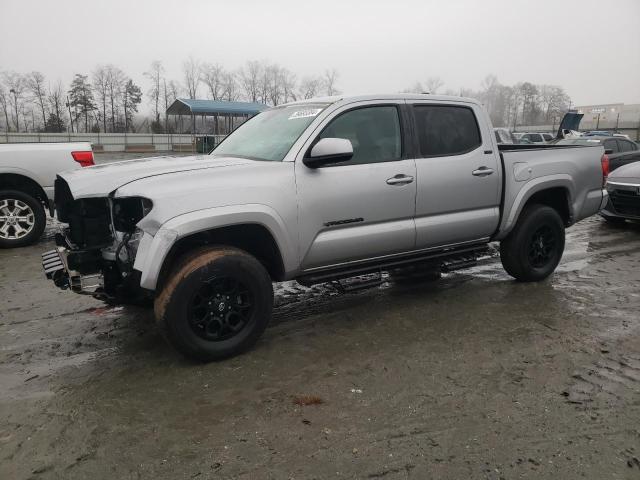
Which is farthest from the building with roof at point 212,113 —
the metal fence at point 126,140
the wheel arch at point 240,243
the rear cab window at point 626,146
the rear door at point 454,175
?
the wheel arch at point 240,243

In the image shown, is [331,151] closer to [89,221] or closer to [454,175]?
[454,175]

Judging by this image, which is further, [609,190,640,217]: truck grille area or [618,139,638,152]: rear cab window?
[618,139,638,152]: rear cab window

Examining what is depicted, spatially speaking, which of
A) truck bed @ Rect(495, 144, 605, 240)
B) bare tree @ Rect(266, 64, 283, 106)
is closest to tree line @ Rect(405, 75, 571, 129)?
bare tree @ Rect(266, 64, 283, 106)

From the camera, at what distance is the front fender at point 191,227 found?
3.20 meters

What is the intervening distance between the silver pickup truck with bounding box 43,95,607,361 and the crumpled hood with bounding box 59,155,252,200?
0.02m

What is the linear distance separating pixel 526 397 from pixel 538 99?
104m

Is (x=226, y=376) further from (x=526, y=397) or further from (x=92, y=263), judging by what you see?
(x=526, y=397)

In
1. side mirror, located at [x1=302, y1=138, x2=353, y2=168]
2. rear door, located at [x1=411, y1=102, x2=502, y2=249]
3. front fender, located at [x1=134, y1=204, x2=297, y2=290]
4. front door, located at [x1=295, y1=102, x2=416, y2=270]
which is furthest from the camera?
rear door, located at [x1=411, y1=102, x2=502, y2=249]

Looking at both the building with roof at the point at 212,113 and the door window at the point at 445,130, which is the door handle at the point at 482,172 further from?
the building with roof at the point at 212,113

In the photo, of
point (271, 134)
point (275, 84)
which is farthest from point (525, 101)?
point (271, 134)

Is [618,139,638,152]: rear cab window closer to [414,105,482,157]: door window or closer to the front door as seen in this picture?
[414,105,482,157]: door window

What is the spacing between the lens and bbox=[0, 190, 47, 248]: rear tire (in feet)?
23.0

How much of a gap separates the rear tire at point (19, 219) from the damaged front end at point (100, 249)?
3947 millimetres

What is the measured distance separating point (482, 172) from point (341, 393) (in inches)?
104
